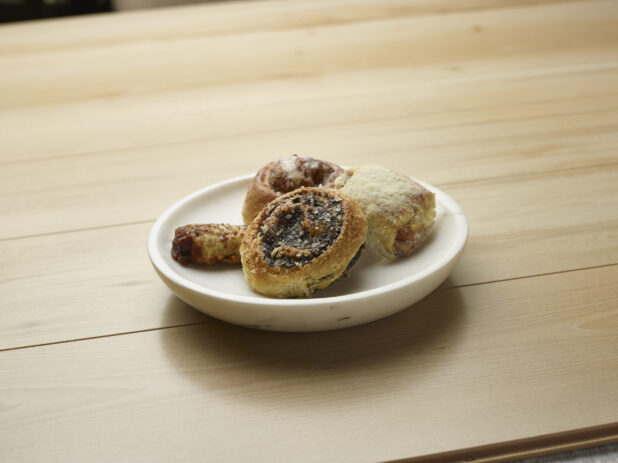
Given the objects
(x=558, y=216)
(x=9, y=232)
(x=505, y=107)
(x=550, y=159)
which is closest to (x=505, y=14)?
(x=505, y=107)

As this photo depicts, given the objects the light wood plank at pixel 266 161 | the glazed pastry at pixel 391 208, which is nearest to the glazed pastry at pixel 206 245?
the glazed pastry at pixel 391 208

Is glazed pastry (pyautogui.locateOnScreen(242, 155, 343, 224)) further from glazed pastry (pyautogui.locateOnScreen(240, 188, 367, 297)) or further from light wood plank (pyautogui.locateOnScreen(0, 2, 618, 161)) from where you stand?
light wood plank (pyautogui.locateOnScreen(0, 2, 618, 161))

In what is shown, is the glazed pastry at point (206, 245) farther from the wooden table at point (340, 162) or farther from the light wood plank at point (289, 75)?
the light wood plank at point (289, 75)

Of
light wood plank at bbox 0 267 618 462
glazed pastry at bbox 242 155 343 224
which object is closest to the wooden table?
light wood plank at bbox 0 267 618 462

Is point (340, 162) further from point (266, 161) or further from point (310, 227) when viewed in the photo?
point (310, 227)

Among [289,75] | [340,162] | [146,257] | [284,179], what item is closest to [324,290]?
[284,179]

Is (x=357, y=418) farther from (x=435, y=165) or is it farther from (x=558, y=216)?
(x=435, y=165)
